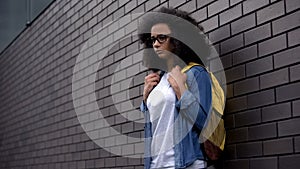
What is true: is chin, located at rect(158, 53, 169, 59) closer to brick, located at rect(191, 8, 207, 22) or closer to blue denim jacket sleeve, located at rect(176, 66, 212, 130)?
blue denim jacket sleeve, located at rect(176, 66, 212, 130)

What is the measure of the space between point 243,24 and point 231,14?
0.15m

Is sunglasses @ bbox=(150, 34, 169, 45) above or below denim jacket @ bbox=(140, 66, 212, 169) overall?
above

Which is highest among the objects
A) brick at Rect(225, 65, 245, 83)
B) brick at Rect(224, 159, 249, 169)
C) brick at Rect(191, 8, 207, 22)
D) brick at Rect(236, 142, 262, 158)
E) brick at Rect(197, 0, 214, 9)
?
brick at Rect(197, 0, 214, 9)

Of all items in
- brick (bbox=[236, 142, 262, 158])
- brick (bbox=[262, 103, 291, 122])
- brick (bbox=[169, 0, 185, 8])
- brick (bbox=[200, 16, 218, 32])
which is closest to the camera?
brick (bbox=[262, 103, 291, 122])

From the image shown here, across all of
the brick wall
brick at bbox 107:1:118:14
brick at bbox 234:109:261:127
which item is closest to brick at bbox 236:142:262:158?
the brick wall

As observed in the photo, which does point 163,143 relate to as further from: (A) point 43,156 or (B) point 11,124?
(B) point 11,124

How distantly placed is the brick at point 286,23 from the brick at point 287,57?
119 millimetres

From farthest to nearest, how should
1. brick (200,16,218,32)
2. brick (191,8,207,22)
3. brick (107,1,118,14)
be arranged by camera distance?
brick (107,1,118,14)
brick (191,8,207,22)
brick (200,16,218,32)

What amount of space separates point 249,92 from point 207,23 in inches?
27.0

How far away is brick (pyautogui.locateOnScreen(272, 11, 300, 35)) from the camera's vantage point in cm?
295

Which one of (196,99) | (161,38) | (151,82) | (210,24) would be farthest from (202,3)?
(196,99)

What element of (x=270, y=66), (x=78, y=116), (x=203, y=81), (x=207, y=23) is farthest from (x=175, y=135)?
(x=78, y=116)

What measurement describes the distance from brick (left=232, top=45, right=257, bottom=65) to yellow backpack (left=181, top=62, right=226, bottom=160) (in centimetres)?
20

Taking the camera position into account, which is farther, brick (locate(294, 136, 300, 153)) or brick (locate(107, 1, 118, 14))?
brick (locate(107, 1, 118, 14))
